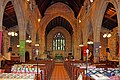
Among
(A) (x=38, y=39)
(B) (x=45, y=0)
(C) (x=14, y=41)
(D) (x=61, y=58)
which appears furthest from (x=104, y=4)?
(D) (x=61, y=58)

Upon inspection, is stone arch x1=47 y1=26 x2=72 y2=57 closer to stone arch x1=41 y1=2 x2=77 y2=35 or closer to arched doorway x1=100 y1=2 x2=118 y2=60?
stone arch x1=41 y1=2 x2=77 y2=35

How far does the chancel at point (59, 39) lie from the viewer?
A: 8944 mm

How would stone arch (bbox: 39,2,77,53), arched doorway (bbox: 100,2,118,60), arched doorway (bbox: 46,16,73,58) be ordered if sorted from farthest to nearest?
arched doorway (bbox: 46,16,73,58) < stone arch (bbox: 39,2,77,53) < arched doorway (bbox: 100,2,118,60)

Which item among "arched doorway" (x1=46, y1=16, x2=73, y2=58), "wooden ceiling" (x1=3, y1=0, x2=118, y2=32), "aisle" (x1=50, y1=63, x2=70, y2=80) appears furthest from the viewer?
"arched doorway" (x1=46, y1=16, x2=73, y2=58)

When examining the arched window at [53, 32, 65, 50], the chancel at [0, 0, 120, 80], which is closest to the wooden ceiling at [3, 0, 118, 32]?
the chancel at [0, 0, 120, 80]

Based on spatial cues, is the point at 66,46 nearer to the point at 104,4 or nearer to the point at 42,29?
the point at 42,29

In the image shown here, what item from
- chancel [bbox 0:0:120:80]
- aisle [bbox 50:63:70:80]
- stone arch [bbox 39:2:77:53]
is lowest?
aisle [bbox 50:63:70:80]

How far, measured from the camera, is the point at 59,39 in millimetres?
42781

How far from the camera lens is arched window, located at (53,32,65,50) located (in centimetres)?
4278

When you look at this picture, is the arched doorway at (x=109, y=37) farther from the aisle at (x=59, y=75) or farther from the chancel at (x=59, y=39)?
the aisle at (x=59, y=75)

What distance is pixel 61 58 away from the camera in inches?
1638

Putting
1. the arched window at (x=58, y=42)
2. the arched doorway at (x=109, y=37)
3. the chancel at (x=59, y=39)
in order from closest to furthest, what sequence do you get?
the chancel at (x=59, y=39) → the arched doorway at (x=109, y=37) → the arched window at (x=58, y=42)

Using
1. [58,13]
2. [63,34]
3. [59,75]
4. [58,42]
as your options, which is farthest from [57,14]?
[59,75]

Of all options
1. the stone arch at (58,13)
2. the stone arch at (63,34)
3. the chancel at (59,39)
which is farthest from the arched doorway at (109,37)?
the stone arch at (63,34)
